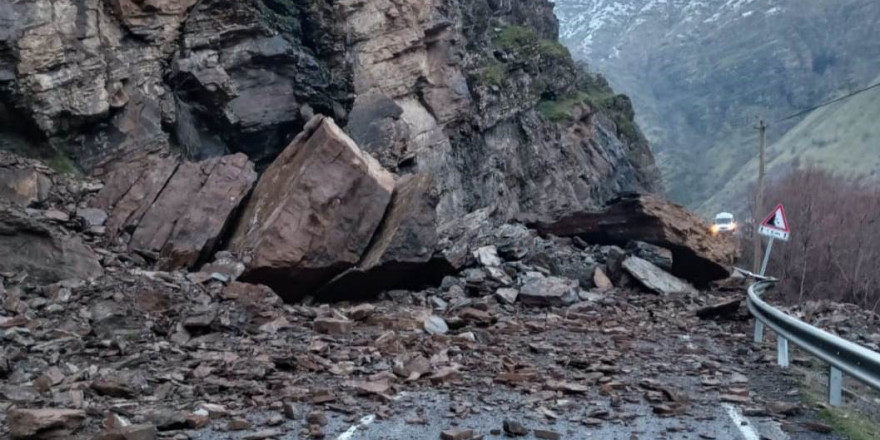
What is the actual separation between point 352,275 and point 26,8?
27.7 ft

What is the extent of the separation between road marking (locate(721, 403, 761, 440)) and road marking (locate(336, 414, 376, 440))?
290 centimetres

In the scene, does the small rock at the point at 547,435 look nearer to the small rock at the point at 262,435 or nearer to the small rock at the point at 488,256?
the small rock at the point at 262,435

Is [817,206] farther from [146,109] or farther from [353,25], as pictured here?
[146,109]

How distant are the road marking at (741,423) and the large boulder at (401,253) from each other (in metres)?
8.31

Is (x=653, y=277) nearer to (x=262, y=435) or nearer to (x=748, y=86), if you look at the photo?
(x=262, y=435)

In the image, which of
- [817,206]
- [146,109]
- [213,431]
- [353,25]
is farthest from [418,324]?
[817,206]

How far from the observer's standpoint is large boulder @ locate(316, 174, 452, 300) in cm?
1444

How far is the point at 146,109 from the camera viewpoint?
58.7ft

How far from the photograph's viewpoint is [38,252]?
11.2m

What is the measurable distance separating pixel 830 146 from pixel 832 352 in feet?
359

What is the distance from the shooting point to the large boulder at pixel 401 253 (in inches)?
568

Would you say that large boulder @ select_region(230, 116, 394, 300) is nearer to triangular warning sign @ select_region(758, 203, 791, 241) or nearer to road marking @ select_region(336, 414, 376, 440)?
road marking @ select_region(336, 414, 376, 440)

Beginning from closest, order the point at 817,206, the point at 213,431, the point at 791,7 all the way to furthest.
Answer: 1. the point at 213,431
2. the point at 817,206
3. the point at 791,7

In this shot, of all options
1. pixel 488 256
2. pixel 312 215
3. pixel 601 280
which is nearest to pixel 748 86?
pixel 601 280
